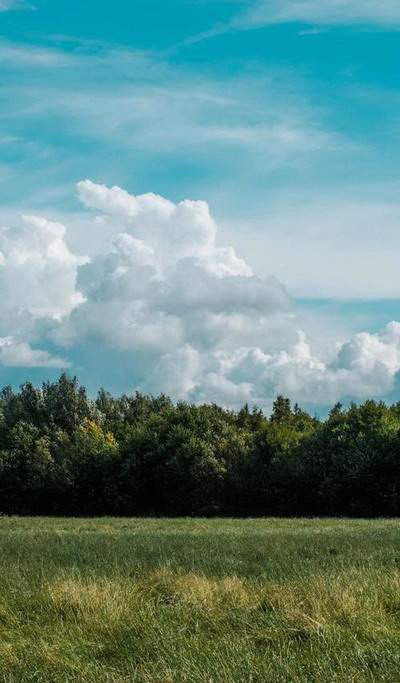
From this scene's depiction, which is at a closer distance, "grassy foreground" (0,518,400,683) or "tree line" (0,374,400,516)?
"grassy foreground" (0,518,400,683)

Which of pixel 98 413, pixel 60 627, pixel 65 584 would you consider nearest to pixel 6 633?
pixel 60 627

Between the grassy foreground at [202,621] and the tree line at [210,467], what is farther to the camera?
the tree line at [210,467]

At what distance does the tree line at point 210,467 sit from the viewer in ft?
196

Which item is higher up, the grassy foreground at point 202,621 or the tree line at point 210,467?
the tree line at point 210,467

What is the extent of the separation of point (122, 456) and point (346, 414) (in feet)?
65.6

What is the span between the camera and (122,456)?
72.8 metres

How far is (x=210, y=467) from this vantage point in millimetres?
66938

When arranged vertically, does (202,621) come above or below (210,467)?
below

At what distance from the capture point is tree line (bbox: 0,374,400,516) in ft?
196

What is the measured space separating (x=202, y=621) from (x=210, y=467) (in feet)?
178

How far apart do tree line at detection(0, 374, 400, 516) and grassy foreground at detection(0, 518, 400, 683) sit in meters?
40.5

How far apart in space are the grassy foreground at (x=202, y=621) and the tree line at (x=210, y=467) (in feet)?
133

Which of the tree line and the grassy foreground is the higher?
the tree line

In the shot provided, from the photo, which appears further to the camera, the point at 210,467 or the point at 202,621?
the point at 210,467
